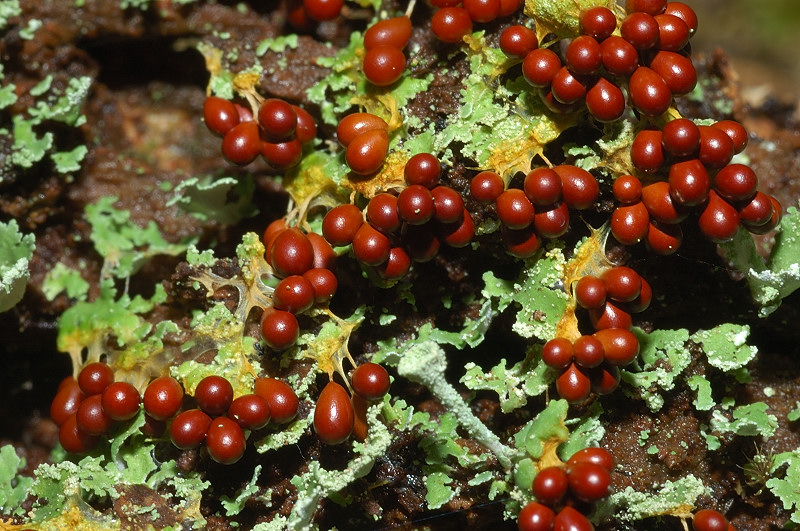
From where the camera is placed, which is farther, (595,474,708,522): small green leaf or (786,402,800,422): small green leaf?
(786,402,800,422): small green leaf

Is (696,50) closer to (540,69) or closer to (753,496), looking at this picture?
(540,69)

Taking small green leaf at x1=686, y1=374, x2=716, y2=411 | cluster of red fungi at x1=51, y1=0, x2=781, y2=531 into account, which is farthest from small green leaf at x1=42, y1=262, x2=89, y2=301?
small green leaf at x1=686, y1=374, x2=716, y2=411

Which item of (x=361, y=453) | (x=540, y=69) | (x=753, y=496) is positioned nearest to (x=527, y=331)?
(x=361, y=453)

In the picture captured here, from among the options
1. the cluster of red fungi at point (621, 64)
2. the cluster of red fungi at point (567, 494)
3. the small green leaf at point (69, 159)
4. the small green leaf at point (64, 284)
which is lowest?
the small green leaf at point (64, 284)

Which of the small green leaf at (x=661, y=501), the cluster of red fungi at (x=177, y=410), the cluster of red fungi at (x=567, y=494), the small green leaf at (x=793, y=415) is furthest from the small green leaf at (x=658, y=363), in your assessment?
the cluster of red fungi at (x=177, y=410)

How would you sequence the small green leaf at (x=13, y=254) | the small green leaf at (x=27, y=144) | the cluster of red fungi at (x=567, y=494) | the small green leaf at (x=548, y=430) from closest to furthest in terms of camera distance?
the cluster of red fungi at (x=567, y=494) → the small green leaf at (x=548, y=430) → the small green leaf at (x=13, y=254) → the small green leaf at (x=27, y=144)

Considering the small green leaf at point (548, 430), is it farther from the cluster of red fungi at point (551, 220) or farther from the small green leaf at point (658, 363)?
the small green leaf at point (658, 363)

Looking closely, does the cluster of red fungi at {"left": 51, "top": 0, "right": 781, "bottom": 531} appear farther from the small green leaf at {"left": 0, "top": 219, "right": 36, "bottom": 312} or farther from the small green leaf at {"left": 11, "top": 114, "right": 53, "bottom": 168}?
the small green leaf at {"left": 11, "top": 114, "right": 53, "bottom": 168}

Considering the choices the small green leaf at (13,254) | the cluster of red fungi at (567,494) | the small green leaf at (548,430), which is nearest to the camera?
the cluster of red fungi at (567,494)

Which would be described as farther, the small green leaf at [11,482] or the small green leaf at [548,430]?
the small green leaf at [11,482]

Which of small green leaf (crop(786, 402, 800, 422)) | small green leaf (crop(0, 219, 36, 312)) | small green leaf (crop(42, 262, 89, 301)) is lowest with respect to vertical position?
small green leaf (crop(42, 262, 89, 301))
